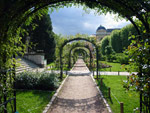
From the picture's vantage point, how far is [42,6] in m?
3.10

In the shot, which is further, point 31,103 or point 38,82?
point 38,82

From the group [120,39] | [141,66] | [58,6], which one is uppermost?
[120,39]

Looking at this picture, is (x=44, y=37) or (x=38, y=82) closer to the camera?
(x=38, y=82)

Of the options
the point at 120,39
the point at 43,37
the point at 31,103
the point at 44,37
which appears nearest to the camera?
the point at 31,103

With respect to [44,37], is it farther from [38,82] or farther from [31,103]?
[31,103]

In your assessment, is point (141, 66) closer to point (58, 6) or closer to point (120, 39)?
point (58, 6)

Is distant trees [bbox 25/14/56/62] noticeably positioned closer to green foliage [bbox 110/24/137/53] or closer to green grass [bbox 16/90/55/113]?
green foliage [bbox 110/24/137/53]

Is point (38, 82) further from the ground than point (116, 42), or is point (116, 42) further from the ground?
point (116, 42)

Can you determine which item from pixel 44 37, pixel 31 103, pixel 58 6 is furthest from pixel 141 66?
pixel 44 37

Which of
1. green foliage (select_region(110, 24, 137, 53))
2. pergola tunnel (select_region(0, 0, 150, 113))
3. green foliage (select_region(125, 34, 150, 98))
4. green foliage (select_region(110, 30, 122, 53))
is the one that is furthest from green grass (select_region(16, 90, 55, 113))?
green foliage (select_region(110, 30, 122, 53))

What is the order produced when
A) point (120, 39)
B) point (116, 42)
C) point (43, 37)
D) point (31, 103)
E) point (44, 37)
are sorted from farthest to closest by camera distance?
point (116, 42)
point (120, 39)
point (44, 37)
point (43, 37)
point (31, 103)

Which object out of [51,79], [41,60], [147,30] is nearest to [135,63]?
[147,30]

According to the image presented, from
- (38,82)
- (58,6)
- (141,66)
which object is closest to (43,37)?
(38,82)

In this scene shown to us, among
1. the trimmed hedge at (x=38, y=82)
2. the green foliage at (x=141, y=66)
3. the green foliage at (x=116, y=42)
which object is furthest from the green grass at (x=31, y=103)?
the green foliage at (x=116, y=42)
